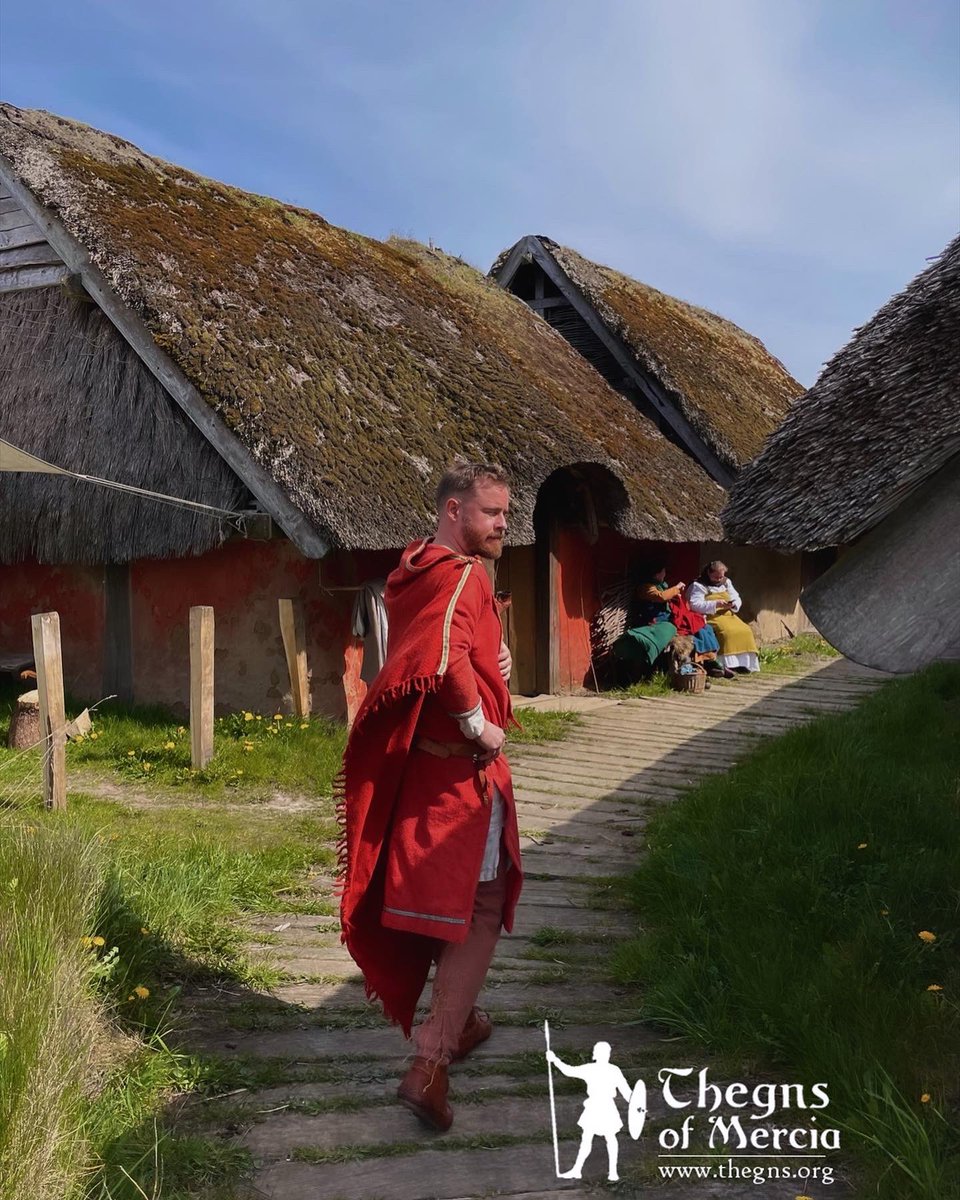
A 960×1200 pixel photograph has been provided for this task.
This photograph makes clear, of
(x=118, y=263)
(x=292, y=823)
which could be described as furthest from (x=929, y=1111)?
(x=118, y=263)

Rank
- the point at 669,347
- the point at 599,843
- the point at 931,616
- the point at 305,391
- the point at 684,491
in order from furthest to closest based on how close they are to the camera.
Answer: the point at 669,347 → the point at 684,491 → the point at 305,391 → the point at 599,843 → the point at 931,616

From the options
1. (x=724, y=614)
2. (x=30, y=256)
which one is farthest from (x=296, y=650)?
(x=724, y=614)

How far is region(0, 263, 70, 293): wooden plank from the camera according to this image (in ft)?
27.0

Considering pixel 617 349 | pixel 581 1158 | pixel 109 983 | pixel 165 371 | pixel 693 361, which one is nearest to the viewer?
pixel 581 1158

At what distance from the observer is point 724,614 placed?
452 inches

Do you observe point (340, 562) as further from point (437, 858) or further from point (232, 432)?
point (437, 858)

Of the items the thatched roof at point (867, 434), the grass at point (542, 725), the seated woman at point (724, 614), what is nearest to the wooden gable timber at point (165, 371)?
the grass at point (542, 725)

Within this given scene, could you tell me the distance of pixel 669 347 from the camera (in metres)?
13.9

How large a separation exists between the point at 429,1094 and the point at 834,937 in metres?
1.47

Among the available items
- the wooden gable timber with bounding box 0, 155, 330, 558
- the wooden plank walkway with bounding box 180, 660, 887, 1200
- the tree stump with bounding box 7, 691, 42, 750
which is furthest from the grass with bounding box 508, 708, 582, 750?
the tree stump with bounding box 7, 691, 42, 750

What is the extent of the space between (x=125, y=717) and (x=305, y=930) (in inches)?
164

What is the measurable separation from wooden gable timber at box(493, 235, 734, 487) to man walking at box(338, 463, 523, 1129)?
33.3ft

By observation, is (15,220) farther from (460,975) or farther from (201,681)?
(460,975)
